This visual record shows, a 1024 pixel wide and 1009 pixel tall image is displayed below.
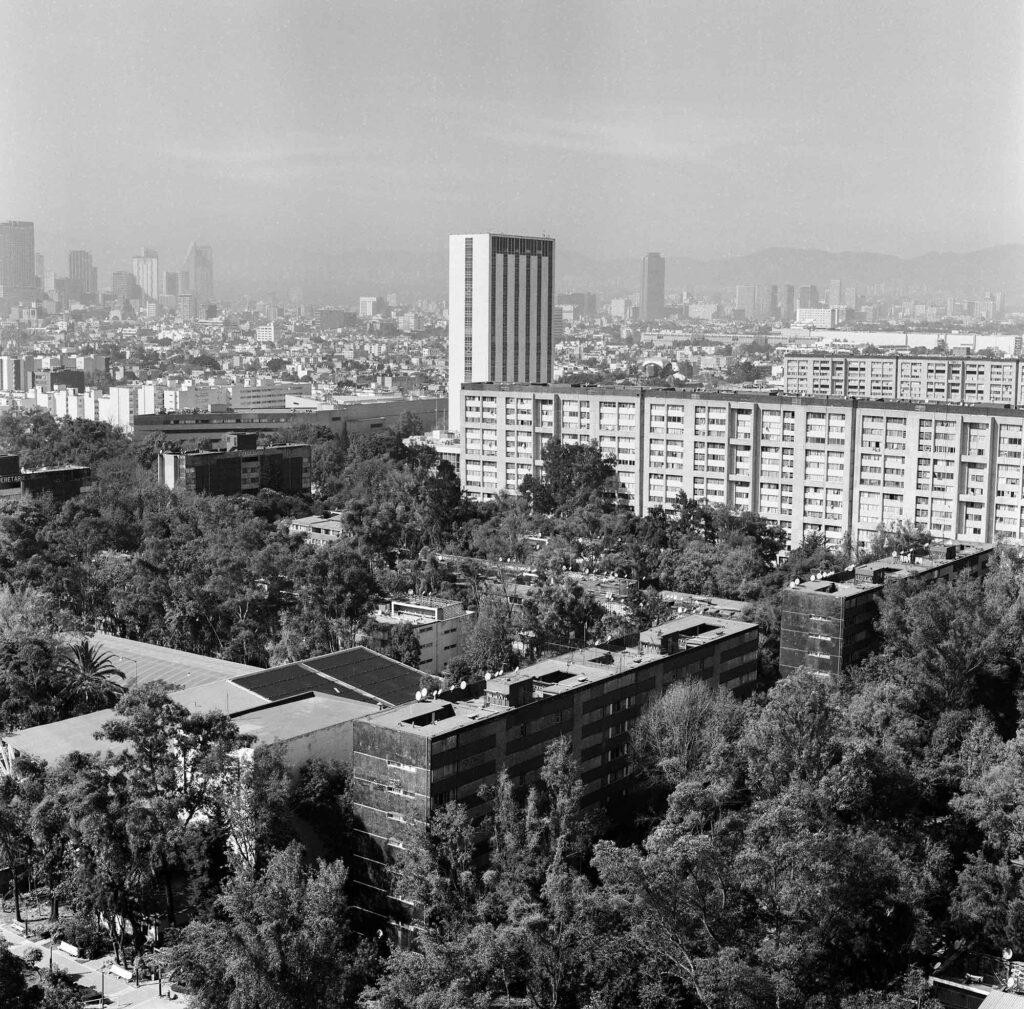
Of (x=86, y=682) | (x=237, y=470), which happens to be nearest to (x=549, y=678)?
(x=86, y=682)

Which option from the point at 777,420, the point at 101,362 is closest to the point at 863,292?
the point at 101,362

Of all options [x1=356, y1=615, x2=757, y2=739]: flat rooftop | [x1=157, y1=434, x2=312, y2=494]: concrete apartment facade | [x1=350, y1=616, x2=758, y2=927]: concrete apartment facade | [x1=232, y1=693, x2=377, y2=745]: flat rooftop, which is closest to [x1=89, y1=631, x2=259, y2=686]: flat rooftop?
[x1=232, y1=693, x2=377, y2=745]: flat rooftop

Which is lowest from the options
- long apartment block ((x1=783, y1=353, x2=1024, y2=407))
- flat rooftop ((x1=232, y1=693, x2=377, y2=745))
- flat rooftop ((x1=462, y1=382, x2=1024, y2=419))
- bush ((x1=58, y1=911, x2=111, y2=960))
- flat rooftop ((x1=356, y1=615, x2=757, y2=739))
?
bush ((x1=58, y1=911, x2=111, y2=960))

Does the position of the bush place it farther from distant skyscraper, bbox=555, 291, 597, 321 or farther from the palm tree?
distant skyscraper, bbox=555, 291, 597, 321

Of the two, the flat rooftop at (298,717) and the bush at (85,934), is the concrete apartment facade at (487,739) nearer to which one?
the flat rooftop at (298,717)

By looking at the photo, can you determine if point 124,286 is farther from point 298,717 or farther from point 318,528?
point 298,717

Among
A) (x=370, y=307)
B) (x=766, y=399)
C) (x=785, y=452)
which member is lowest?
(x=785, y=452)
